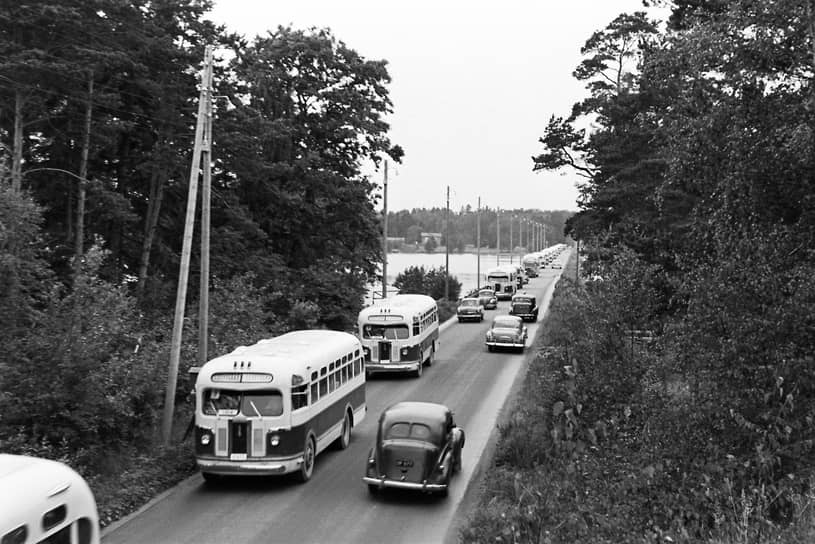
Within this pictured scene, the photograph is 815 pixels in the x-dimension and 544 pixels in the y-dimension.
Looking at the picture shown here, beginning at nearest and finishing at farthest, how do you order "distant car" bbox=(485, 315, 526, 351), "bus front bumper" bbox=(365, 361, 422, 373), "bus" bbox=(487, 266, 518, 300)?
"bus front bumper" bbox=(365, 361, 422, 373), "distant car" bbox=(485, 315, 526, 351), "bus" bbox=(487, 266, 518, 300)

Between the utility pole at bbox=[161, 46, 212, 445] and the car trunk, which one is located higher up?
the utility pole at bbox=[161, 46, 212, 445]

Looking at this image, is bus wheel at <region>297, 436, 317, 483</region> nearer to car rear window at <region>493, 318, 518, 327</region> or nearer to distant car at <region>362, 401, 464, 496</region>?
distant car at <region>362, 401, 464, 496</region>

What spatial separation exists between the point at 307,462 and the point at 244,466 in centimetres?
157

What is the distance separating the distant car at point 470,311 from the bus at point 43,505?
4191cm

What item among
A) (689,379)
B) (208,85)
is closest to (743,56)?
(689,379)

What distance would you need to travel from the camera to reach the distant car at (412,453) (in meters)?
15.4

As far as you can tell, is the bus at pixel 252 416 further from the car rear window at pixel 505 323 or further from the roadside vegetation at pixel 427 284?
the roadside vegetation at pixel 427 284

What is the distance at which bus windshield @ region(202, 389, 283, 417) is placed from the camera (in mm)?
16125

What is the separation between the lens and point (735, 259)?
13688 millimetres

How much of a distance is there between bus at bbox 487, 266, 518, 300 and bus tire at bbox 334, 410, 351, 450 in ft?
166

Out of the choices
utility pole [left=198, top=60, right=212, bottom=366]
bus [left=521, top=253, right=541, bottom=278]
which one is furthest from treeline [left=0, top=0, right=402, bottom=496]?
bus [left=521, top=253, right=541, bottom=278]

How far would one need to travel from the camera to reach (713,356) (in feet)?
43.8

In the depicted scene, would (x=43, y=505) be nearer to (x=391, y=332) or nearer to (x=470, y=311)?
(x=391, y=332)

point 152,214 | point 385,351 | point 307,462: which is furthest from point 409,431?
point 152,214
